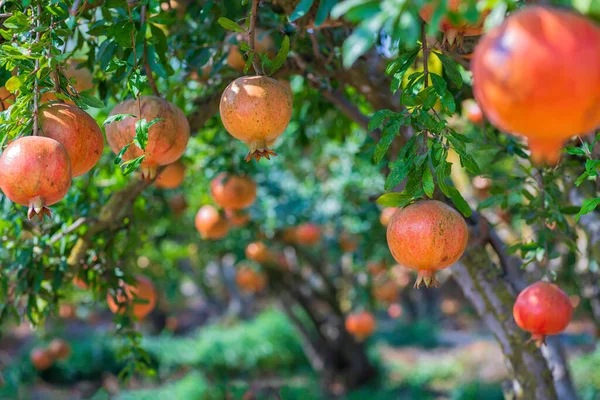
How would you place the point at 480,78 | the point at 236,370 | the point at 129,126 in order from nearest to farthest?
the point at 480,78 → the point at 129,126 → the point at 236,370

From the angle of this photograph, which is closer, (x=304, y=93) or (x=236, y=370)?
(x=304, y=93)

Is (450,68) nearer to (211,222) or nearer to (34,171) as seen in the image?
(34,171)

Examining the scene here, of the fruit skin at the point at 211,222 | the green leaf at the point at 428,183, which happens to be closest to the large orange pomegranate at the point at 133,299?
the fruit skin at the point at 211,222

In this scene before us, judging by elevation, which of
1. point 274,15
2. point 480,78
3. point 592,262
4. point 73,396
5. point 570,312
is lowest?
point 73,396

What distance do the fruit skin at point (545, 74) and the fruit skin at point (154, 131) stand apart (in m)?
0.99

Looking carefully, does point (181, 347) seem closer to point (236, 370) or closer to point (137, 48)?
point (236, 370)

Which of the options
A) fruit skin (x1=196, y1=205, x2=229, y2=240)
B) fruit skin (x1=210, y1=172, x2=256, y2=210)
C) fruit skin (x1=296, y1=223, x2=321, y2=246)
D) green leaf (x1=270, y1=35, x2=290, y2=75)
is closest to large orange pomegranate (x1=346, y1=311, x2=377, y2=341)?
fruit skin (x1=296, y1=223, x2=321, y2=246)

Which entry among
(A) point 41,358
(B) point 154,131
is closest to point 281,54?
(B) point 154,131

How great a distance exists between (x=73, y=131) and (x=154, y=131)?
225 mm

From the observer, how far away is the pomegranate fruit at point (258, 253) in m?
5.64

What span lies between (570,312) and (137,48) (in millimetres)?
1540

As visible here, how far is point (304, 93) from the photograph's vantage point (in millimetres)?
3234

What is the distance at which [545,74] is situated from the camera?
750 millimetres

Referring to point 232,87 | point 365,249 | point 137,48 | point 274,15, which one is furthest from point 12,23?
point 365,249
